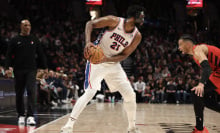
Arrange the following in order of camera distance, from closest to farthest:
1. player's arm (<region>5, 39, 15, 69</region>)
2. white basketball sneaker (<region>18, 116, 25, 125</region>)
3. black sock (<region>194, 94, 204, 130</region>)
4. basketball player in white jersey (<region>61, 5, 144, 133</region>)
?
basketball player in white jersey (<region>61, 5, 144, 133</region>) < black sock (<region>194, 94, 204, 130</region>) < white basketball sneaker (<region>18, 116, 25, 125</region>) < player's arm (<region>5, 39, 15, 69</region>)

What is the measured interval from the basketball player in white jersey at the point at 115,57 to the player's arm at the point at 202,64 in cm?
78

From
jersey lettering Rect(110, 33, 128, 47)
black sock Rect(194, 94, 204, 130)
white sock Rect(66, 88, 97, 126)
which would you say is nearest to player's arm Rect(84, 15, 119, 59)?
jersey lettering Rect(110, 33, 128, 47)

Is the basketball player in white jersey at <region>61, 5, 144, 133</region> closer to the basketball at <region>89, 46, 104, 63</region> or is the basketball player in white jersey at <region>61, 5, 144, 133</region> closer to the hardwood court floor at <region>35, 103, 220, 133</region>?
the basketball at <region>89, 46, 104, 63</region>

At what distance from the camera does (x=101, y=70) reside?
393 cm

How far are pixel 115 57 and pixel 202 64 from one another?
106 cm

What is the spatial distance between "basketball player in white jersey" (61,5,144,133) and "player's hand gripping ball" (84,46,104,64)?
0.16 metres

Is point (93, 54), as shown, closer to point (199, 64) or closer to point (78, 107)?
point (78, 107)

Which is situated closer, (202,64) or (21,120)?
(202,64)

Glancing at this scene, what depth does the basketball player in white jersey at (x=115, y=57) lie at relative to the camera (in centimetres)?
383

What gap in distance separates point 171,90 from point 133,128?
33.3ft

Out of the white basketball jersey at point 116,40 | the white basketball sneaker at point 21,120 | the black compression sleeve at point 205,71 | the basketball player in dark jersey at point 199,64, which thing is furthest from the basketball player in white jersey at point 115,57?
the white basketball sneaker at point 21,120

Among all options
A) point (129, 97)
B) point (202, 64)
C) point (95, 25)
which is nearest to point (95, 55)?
point (95, 25)

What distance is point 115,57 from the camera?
3928 mm

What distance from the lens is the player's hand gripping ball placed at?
3.46 metres
